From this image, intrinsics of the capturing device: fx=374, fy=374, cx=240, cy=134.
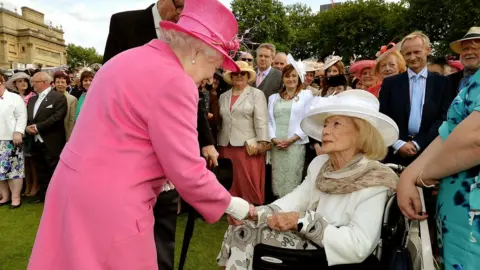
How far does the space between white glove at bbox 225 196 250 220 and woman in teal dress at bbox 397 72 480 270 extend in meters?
0.80

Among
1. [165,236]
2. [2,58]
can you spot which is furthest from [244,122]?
[2,58]

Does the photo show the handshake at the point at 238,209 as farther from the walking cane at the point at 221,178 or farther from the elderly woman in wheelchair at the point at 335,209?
the walking cane at the point at 221,178

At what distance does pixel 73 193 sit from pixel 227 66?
947mm

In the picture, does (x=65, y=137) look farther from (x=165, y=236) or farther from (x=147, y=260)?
(x=147, y=260)

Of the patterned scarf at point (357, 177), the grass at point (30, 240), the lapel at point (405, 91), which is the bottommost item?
the grass at point (30, 240)

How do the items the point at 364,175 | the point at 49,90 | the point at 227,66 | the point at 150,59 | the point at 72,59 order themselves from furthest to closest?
the point at 72,59 < the point at 49,90 < the point at 364,175 < the point at 227,66 < the point at 150,59

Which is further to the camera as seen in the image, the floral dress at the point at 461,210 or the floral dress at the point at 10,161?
the floral dress at the point at 10,161

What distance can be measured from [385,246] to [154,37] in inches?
84.2

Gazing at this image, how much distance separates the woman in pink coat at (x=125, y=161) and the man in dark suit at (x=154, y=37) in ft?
3.35

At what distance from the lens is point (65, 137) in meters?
6.60

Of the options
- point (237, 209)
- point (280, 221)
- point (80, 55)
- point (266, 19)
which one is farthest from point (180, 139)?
point (80, 55)

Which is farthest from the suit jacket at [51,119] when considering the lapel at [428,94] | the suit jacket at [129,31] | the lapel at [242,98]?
the lapel at [428,94]

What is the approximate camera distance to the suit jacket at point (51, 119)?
20.6 feet

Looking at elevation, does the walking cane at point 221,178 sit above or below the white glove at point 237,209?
below
